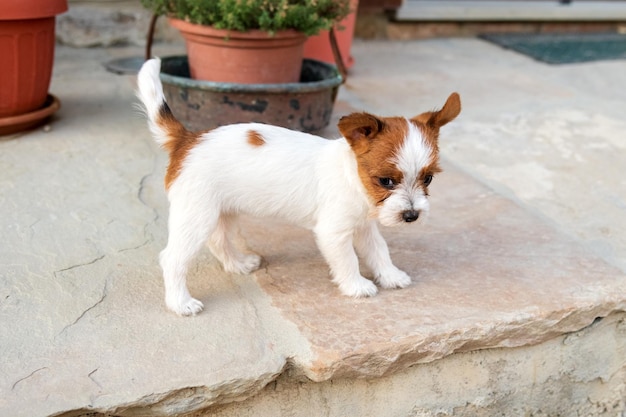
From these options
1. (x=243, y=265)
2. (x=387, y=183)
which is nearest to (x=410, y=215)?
(x=387, y=183)

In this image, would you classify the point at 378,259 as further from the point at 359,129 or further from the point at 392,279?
the point at 359,129

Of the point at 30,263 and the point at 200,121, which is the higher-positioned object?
the point at 200,121

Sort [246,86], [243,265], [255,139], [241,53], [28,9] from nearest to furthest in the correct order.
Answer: [255,139] → [243,265] → [28,9] → [246,86] → [241,53]

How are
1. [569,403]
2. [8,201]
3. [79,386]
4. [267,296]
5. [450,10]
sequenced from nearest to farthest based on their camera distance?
[79,386] < [267,296] < [569,403] < [8,201] < [450,10]

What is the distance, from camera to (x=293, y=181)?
7.70 feet

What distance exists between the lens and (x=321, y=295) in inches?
97.1

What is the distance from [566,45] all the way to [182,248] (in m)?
5.45

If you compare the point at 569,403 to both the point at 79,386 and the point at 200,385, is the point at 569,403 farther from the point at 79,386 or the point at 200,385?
the point at 79,386

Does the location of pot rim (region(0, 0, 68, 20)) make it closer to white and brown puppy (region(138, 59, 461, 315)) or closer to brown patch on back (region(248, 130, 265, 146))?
white and brown puppy (region(138, 59, 461, 315))

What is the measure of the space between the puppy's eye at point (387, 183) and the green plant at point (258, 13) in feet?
5.18

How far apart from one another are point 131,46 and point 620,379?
4578 mm

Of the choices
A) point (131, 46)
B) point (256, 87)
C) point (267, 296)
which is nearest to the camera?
point (267, 296)

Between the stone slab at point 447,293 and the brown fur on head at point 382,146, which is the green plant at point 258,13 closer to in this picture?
the stone slab at point 447,293

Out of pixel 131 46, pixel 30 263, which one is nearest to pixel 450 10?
pixel 131 46
